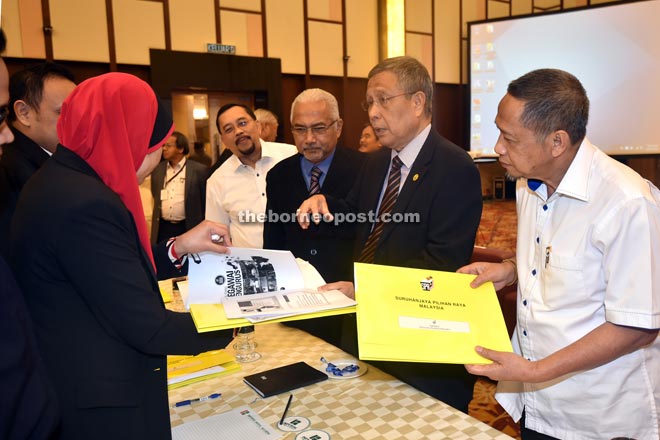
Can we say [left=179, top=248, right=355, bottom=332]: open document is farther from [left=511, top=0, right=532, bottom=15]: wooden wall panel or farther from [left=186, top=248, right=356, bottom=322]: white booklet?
[left=511, top=0, right=532, bottom=15]: wooden wall panel

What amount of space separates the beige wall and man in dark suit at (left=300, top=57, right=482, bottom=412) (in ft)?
18.1

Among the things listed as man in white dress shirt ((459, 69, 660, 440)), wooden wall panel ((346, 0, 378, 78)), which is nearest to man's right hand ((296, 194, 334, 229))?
man in white dress shirt ((459, 69, 660, 440))

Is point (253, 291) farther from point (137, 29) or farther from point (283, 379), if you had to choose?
point (137, 29)

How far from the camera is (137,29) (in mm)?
6703

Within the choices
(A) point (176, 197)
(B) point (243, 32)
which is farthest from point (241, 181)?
(B) point (243, 32)

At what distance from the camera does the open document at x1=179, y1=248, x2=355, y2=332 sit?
1.17 meters

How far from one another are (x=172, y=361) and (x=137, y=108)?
0.91 metres

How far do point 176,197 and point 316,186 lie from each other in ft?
9.48

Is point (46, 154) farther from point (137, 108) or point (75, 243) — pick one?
point (75, 243)

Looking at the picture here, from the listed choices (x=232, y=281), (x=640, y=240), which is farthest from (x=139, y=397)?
(x=640, y=240)

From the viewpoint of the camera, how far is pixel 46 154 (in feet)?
7.92

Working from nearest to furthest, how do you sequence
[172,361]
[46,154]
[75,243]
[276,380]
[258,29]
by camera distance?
[75,243]
[276,380]
[172,361]
[46,154]
[258,29]

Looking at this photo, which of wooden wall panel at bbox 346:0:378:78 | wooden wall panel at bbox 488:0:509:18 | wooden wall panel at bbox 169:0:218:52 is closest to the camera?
wooden wall panel at bbox 169:0:218:52

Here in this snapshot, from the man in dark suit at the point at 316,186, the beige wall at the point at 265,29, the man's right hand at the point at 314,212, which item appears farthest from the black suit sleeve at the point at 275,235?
the beige wall at the point at 265,29
